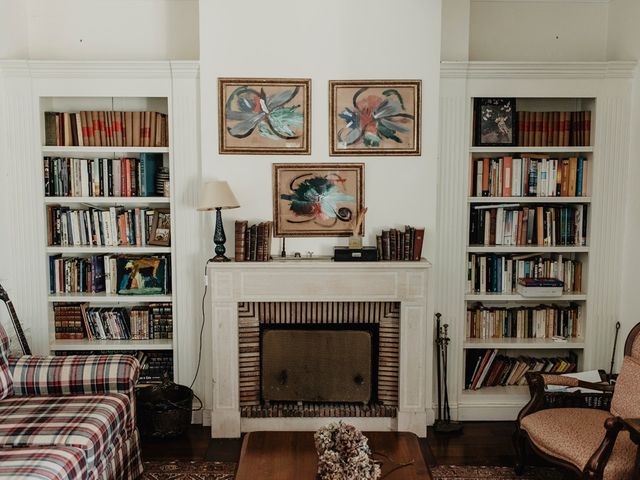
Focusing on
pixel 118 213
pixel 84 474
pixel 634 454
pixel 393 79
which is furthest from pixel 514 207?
pixel 84 474

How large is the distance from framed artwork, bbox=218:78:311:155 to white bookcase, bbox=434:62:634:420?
90 centimetres

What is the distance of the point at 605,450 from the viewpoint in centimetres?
255

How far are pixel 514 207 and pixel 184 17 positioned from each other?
2.56m

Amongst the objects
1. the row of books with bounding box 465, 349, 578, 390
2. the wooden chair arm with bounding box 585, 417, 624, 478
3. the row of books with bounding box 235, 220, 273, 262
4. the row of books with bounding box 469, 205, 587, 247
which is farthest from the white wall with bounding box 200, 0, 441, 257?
the wooden chair arm with bounding box 585, 417, 624, 478

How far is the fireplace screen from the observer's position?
3719mm

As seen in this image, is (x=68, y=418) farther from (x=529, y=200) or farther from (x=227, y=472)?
(x=529, y=200)

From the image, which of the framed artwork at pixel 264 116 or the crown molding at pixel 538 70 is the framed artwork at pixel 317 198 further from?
the crown molding at pixel 538 70

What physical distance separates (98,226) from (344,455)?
8.35ft

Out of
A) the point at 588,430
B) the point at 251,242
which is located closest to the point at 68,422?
the point at 251,242

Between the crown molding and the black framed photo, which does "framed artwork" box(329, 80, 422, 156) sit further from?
the black framed photo

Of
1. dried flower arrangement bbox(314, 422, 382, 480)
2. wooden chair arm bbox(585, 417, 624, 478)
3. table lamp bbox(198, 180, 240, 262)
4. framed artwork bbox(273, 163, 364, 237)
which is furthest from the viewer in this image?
framed artwork bbox(273, 163, 364, 237)

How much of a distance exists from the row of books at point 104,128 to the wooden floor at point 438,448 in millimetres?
1896

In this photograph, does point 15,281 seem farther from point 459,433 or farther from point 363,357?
point 459,433

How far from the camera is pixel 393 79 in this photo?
144 inches
